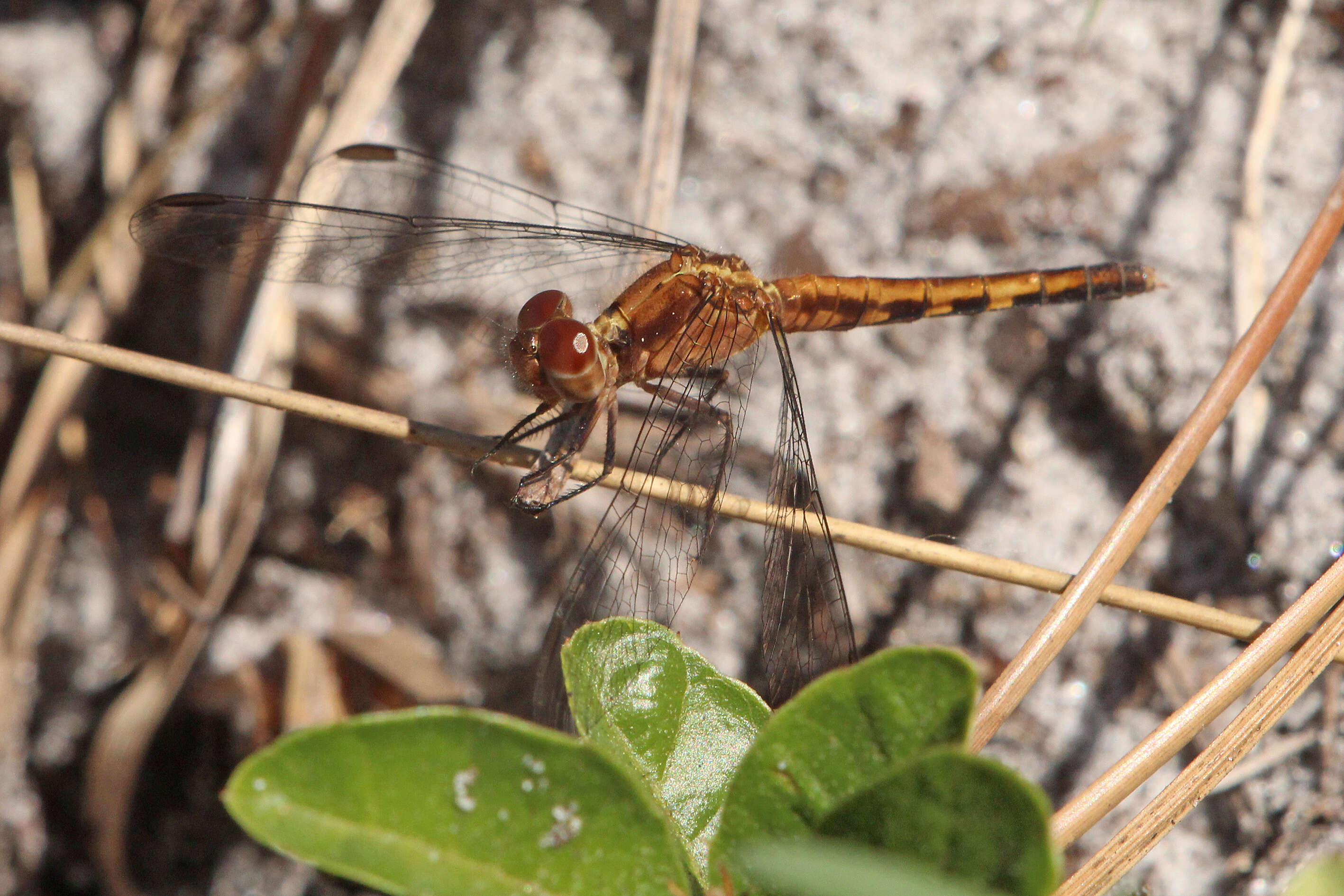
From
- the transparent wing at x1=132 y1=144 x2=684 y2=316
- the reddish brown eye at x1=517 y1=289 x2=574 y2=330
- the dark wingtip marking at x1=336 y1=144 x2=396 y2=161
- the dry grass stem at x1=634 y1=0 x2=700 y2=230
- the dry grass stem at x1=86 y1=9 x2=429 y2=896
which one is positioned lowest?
the dry grass stem at x1=86 y1=9 x2=429 y2=896

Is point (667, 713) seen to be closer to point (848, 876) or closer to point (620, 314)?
point (848, 876)

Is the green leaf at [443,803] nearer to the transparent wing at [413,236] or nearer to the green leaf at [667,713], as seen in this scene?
the green leaf at [667,713]

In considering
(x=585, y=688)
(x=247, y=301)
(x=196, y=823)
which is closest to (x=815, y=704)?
(x=585, y=688)

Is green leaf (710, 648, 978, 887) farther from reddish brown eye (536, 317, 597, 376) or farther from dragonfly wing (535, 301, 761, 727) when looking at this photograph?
reddish brown eye (536, 317, 597, 376)

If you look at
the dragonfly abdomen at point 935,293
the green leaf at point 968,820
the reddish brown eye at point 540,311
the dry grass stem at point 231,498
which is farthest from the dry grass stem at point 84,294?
the green leaf at point 968,820

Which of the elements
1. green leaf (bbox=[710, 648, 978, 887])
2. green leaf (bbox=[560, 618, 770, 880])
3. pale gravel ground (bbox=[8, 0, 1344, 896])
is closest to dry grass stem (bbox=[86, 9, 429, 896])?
pale gravel ground (bbox=[8, 0, 1344, 896])

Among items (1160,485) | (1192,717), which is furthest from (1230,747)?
(1160,485)

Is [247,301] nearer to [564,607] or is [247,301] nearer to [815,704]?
[564,607]
